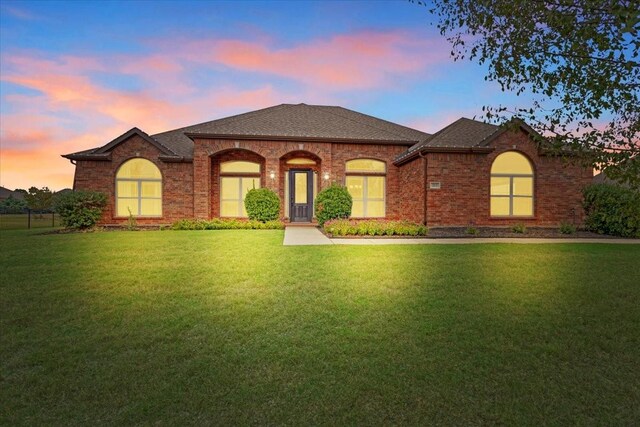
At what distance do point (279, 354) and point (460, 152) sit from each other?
1421 centimetres

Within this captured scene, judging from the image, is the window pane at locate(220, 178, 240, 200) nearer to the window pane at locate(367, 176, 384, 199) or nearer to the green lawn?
the window pane at locate(367, 176, 384, 199)

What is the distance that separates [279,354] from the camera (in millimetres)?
3420

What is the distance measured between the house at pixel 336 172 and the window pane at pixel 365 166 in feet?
0.18

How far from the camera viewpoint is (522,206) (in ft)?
52.7

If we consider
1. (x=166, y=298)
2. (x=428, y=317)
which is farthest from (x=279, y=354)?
(x=166, y=298)

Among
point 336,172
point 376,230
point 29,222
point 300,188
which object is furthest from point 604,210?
point 29,222

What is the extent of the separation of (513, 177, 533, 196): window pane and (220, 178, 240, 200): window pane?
13.9 metres

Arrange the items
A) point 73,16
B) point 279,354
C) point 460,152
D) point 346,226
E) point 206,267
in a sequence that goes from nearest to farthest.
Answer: point 279,354, point 206,267, point 73,16, point 346,226, point 460,152

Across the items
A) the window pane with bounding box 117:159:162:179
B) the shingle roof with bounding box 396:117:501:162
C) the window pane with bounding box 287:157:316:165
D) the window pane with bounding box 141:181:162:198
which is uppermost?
the shingle roof with bounding box 396:117:501:162

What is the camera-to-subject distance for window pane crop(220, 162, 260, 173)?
61.7 ft

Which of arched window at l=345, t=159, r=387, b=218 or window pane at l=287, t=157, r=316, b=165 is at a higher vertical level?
window pane at l=287, t=157, r=316, b=165

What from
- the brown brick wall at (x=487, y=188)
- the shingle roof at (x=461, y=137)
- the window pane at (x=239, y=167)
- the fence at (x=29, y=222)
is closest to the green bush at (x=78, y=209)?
the fence at (x=29, y=222)

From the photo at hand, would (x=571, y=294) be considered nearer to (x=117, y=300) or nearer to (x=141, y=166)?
(x=117, y=300)

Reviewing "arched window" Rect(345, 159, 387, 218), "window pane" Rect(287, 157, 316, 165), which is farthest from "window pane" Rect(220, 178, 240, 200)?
"arched window" Rect(345, 159, 387, 218)
